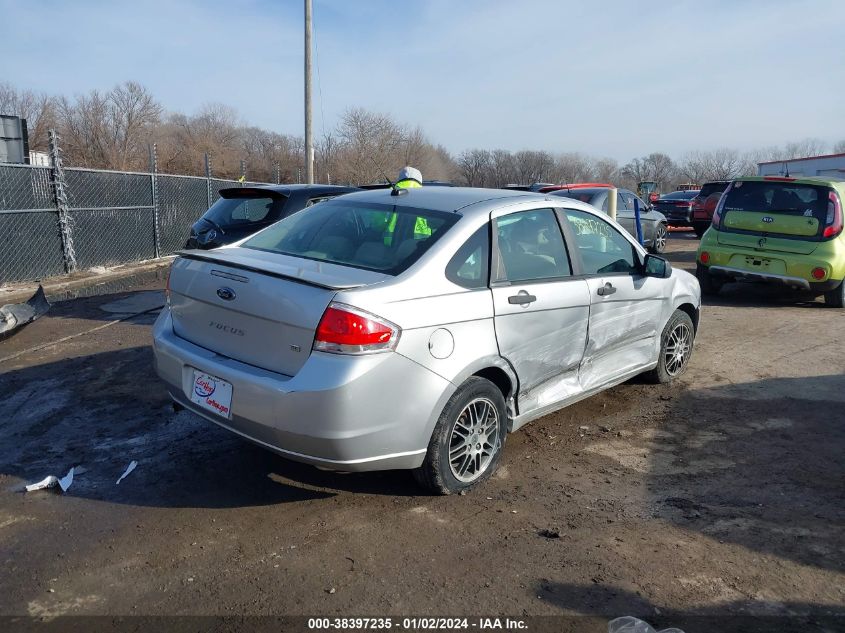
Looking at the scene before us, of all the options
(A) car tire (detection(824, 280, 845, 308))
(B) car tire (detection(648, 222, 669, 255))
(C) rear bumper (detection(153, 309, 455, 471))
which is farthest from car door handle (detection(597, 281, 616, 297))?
(B) car tire (detection(648, 222, 669, 255))

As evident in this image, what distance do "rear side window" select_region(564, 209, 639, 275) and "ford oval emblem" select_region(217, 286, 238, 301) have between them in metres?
2.36

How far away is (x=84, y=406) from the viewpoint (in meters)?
5.45

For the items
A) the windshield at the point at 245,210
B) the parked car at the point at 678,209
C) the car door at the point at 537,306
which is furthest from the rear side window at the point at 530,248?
the parked car at the point at 678,209

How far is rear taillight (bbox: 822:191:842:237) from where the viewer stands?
928 cm

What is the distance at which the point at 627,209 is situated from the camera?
15.5 m

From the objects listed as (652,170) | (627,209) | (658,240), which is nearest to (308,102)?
(627,209)

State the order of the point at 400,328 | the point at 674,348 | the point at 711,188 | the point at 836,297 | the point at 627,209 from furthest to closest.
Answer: the point at 711,188, the point at 627,209, the point at 836,297, the point at 674,348, the point at 400,328

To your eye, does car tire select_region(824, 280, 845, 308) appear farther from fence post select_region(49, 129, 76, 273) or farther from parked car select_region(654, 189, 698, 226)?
parked car select_region(654, 189, 698, 226)

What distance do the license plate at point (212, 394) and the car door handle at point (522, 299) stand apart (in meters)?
1.67

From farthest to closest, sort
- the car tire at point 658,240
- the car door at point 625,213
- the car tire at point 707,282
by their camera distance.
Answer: the car tire at point 658,240 → the car door at point 625,213 → the car tire at point 707,282

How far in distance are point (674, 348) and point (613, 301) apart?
1435 millimetres

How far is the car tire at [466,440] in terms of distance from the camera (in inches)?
151

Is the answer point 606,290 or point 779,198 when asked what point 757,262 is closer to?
point 779,198

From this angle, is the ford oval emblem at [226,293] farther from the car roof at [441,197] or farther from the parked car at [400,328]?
the car roof at [441,197]
